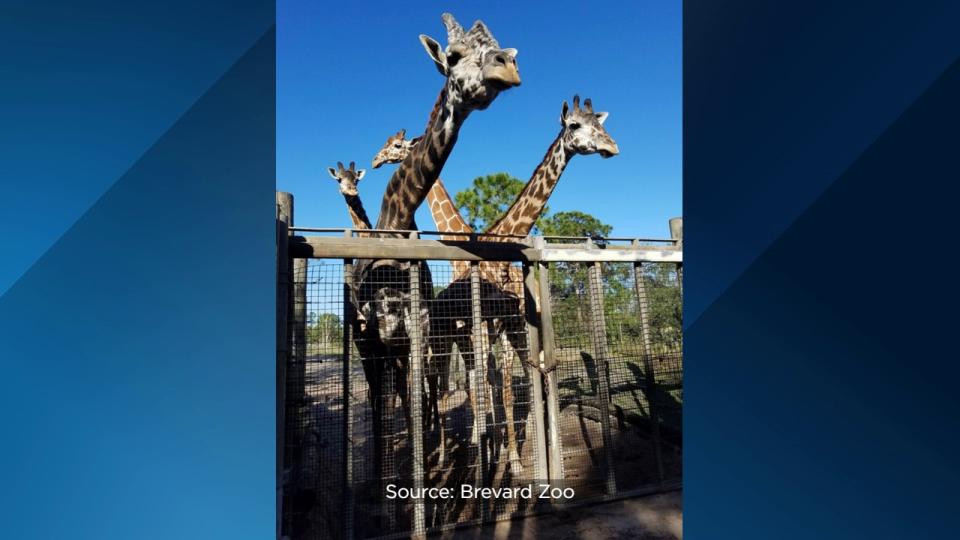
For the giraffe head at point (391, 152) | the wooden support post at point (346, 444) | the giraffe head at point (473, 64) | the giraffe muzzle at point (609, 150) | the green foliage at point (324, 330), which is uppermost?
the giraffe head at point (391, 152)

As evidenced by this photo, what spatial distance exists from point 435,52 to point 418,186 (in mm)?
1174

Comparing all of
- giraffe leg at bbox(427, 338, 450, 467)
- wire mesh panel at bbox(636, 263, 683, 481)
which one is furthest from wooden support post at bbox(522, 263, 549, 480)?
wire mesh panel at bbox(636, 263, 683, 481)

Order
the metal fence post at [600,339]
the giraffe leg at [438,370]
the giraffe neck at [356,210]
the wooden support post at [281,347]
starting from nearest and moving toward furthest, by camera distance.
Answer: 1. the wooden support post at [281,347]
2. the metal fence post at [600,339]
3. the giraffe leg at [438,370]
4. the giraffe neck at [356,210]

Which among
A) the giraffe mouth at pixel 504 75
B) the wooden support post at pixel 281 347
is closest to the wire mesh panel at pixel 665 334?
the giraffe mouth at pixel 504 75

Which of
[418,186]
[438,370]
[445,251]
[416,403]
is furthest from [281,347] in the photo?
[438,370]

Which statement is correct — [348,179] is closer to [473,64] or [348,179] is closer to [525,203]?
[525,203]

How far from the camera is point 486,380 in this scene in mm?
4402

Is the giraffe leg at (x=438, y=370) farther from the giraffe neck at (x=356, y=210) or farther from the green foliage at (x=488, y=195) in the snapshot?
the green foliage at (x=488, y=195)

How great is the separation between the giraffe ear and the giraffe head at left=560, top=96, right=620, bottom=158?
3.09 m

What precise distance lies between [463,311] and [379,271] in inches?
45.7

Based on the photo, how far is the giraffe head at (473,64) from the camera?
9.79ft

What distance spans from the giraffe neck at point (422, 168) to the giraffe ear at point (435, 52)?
7.5 inches

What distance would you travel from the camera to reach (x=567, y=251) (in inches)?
175

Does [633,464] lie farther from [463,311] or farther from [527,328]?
[463,311]
